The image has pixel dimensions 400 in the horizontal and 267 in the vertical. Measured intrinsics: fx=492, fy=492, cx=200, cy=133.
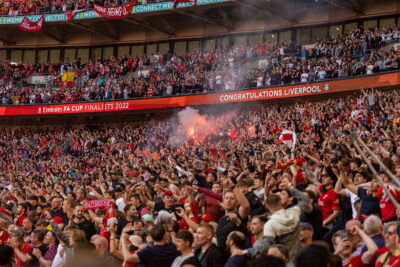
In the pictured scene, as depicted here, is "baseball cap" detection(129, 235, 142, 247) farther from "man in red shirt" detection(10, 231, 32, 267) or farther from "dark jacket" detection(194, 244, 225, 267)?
"man in red shirt" detection(10, 231, 32, 267)

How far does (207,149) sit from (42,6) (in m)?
20.2

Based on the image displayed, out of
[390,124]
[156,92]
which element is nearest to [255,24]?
[156,92]

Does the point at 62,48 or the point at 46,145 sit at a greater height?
the point at 62,48

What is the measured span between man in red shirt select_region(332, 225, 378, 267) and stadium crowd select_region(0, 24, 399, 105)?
1598 centimetres

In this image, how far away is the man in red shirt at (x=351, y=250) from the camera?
5040 mm

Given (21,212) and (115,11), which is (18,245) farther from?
(115,11)

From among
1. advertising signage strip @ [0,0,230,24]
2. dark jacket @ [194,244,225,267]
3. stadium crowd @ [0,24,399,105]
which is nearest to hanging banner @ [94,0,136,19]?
advertising signage strip @ [0,0,230,24]

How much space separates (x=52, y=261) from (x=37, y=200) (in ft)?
14.9

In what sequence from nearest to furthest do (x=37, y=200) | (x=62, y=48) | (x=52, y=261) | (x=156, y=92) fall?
1. (x=52, y=261)
2. (x=37, y=200)
3. (x=156, y=92)
4. (x=62, y=48)

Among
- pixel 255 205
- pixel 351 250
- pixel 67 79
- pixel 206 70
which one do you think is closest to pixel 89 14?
pixel 67 79

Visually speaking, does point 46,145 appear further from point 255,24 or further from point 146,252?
point 146,252

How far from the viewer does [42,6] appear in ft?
Result: 108

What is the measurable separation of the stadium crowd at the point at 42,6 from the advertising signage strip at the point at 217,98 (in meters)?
6.48

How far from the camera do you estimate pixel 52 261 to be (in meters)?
7.27
